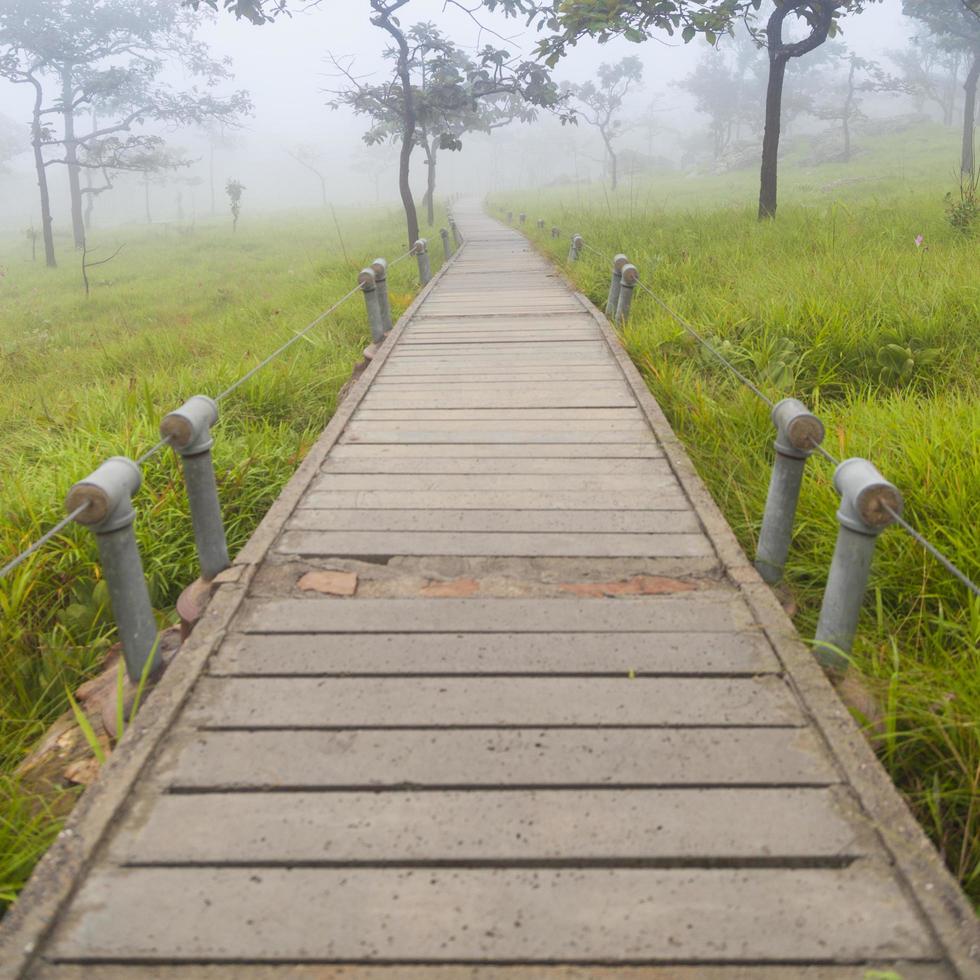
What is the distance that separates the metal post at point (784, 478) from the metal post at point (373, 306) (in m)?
4.74

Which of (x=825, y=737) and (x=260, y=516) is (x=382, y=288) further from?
(x=825, y=737)

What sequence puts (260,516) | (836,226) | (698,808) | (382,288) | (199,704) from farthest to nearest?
(836,226) → (382,288) → (260,516) → (199,704) → (698,808)

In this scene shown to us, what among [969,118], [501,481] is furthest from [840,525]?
[969,118]

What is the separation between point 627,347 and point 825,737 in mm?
4310

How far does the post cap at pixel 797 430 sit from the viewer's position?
2.48 metres

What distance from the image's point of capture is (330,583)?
2.77 meters

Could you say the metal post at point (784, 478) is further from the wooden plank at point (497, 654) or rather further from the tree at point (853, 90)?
the tree at point (853, 90)

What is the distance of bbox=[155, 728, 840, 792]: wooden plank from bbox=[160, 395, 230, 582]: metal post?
1.01 m

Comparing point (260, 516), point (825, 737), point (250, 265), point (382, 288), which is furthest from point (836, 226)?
point (250, 265)

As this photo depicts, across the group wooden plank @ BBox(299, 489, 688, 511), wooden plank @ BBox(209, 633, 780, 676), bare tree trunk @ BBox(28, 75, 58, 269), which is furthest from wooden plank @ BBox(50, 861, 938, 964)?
bare tree trunk @ BBox(28, 75, 58, 269)

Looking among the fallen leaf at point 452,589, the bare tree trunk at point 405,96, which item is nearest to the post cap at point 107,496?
the fallen leaf at point 452,589

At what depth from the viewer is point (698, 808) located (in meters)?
1.74

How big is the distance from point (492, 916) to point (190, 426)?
72.1 inches

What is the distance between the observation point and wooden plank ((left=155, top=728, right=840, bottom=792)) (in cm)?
183
